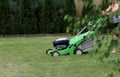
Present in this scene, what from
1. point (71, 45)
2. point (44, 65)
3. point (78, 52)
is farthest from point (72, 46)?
point (44, 65)

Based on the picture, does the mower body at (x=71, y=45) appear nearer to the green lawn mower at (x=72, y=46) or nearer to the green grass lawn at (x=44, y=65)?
the green lawn mower at (x=72, y=46)

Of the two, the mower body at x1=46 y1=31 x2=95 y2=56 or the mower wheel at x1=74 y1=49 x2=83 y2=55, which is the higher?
the mower body at x1=46 y1=31 x2=95 y2=56

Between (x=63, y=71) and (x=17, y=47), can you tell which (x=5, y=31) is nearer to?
(x=17, y=47)

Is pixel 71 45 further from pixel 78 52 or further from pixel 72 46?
pixel 78 52

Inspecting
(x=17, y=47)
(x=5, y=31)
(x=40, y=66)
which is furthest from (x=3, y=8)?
(x=40, y=66)

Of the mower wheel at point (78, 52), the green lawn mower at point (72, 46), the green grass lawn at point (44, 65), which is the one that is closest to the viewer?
the green grass lawn at point (44, 65)

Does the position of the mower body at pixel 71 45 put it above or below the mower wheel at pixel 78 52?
above

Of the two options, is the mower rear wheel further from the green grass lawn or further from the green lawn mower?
the green grass lawn

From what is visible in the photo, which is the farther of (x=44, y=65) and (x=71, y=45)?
(x=71, y=45)

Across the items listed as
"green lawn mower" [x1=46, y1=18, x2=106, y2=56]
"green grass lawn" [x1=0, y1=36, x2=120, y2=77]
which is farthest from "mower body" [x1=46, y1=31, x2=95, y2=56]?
"green grass lawn" [x1=0, y1=36, x2=120, y2=77]

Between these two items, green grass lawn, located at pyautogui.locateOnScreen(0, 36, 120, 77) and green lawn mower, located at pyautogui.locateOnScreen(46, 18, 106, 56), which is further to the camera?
green lawn mower, located at pyautogui.locateOnScreen(46, 18, 106, 56)

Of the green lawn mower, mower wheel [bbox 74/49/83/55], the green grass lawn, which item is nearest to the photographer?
the green grass lawn

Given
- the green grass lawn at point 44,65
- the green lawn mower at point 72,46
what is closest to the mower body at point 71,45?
the green lawn mower at point 72,46

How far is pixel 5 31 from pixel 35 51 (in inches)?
212
